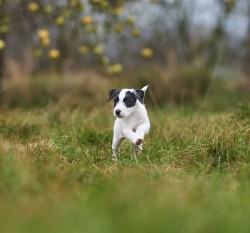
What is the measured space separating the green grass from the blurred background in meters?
2.02

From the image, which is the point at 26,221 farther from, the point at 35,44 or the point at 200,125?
the point at 35,44

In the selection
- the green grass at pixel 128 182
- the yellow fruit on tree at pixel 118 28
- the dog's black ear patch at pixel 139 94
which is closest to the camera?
the green grass at pixel 128 182

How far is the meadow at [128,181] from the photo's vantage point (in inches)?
102

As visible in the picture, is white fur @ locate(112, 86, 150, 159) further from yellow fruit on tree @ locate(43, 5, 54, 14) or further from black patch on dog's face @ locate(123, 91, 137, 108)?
yellow fruit on tree @ locate(43, 5, 54, 14)

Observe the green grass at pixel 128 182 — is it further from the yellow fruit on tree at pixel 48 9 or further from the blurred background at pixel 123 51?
the yellow fruit on tree at pixel 48 9

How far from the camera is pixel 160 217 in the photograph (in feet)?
8.45

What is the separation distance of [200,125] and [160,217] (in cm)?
303

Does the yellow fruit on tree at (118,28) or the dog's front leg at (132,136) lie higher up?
the yellow fruit on tree at (118,28)

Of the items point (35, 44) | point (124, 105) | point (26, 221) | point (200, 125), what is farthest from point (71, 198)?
point (35, 44)

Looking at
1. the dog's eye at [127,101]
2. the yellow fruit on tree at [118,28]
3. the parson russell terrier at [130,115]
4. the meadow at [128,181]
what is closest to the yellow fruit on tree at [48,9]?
the yellow fruit on tree at [118,28]

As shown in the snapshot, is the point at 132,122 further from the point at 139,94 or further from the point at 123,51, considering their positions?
the point at 123,51

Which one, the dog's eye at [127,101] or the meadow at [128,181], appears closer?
the meadow at [128,181]

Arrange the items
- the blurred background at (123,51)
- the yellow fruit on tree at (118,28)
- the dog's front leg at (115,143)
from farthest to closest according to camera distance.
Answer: the blurred background at (123,51), the yellow fruit on tree at (118,28), the dog's front leg at (115,143)

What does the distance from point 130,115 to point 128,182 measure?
1.03 m
